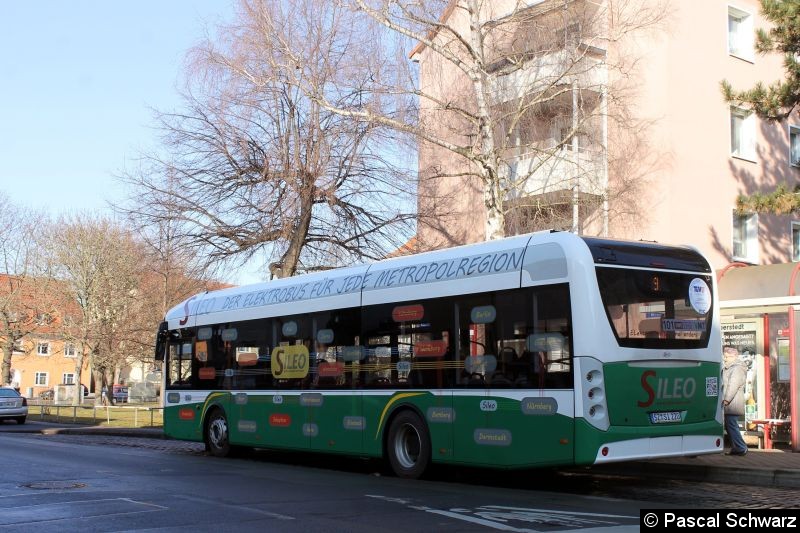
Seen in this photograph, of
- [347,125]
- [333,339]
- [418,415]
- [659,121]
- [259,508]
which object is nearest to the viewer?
[259,508]

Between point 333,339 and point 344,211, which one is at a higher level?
point 344,211

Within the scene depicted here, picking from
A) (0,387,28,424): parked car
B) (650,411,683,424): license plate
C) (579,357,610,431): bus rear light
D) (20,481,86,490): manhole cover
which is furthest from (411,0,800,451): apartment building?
(0,387,28,424): parked car

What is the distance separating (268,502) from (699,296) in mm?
6065

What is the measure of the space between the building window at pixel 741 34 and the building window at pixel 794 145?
264 cm

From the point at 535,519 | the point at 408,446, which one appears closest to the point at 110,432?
the point at 408,446

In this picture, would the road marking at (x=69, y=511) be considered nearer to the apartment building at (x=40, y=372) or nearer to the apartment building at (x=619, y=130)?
the apartment building at (x=619, y=130)

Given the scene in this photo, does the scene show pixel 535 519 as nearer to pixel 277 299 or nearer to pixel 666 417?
pixel 666 417

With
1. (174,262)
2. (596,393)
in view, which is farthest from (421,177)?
(596,393)

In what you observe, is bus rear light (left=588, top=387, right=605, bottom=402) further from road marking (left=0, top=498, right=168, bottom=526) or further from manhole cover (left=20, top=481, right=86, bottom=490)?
manhole cover (left=20, top=481, right=86, bottom=490)

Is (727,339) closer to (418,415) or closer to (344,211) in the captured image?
(418,415)

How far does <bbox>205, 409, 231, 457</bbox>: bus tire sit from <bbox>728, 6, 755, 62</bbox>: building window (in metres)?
19.3

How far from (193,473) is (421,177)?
11.1 meters

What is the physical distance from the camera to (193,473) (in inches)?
560

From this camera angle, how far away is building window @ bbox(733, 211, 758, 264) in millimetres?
27641
